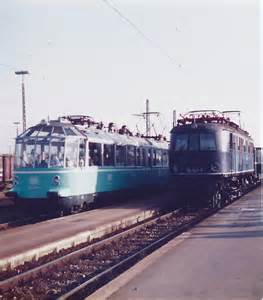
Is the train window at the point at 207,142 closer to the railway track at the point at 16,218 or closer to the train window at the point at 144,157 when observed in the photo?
the train window at the point at 144,157

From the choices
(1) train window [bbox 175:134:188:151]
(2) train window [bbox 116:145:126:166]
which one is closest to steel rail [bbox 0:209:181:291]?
(1) train window [bbox 175:134:188:151]

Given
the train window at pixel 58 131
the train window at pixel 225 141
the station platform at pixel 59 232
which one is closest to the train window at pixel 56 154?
the train window at pixel 58 131

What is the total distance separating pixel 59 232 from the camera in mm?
12531

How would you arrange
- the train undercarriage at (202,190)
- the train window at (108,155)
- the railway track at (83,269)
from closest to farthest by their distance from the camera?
1. the railway track at (83,269)
2. the train undercarriage at (202,190)
3. the train window at (108,155)

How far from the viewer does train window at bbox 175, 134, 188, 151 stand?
20344 mm

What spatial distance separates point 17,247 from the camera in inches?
415

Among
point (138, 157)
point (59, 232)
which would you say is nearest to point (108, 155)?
point (138, 157)

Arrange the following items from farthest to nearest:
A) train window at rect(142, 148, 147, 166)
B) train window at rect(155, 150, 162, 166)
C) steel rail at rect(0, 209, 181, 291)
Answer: train window at rect(155, 150, 162, 166)
train window at rect(142, 148, 147, 166)
steel rail at rect(0, 209, 181, 291)

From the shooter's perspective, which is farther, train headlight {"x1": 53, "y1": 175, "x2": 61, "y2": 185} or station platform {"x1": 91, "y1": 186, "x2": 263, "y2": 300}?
train headlight {"x1": 53, "y1": 175, "x2": 61, "y2": 185}

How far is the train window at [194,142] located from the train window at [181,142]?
0.20m

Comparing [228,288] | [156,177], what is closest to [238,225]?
[228,288]

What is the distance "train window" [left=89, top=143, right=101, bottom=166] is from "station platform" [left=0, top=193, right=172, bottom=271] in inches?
67.7

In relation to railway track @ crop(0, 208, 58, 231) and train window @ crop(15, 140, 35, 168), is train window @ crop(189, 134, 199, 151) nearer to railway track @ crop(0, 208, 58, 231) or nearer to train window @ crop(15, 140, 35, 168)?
railway track @ crop(0, 208, 58, 231)

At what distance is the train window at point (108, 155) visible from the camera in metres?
19.5
